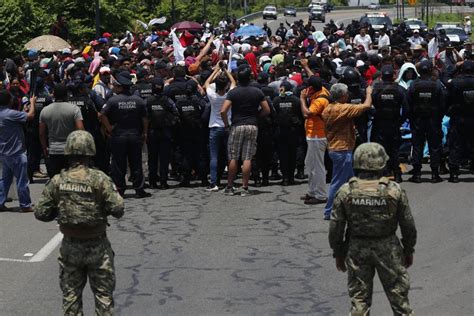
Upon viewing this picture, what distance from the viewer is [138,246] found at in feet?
45.2

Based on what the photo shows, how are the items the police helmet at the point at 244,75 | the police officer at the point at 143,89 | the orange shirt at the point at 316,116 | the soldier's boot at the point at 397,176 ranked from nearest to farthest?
the orange shirt at the point at 316,116
the police helmet at the point at 244,75
the soldier's boot at the point at 397,176
the police officer at the point at 143,89

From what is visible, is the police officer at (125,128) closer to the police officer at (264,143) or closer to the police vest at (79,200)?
the police officer at (264,143)

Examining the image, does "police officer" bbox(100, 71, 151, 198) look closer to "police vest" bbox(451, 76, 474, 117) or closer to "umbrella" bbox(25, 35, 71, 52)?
"police vest" bbox(451, 76, 474, 117)

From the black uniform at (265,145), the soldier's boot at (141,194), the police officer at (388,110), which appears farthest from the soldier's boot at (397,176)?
the soldier's boot at (141,194)

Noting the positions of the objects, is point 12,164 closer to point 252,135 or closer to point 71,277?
point 252,135

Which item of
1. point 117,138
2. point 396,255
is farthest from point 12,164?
point 396,255

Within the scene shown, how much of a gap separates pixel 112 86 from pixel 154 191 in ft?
6.90

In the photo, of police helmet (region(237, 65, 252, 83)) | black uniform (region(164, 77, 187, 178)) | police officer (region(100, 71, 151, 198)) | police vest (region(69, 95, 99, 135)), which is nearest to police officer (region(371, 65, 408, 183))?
police helmet (region(237, 65, 252, 83))

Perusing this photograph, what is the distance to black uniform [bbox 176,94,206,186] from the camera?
60.0 feet

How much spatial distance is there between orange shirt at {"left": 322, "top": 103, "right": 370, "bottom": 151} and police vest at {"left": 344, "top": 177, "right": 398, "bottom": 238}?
5.62 m

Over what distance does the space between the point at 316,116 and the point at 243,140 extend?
1572 millimetres

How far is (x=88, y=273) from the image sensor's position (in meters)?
9.12

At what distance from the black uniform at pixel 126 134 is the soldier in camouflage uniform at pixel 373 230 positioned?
28.3 ft

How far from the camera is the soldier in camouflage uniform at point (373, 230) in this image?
866 cm
